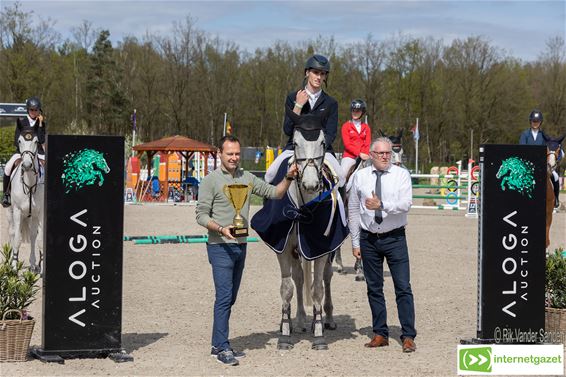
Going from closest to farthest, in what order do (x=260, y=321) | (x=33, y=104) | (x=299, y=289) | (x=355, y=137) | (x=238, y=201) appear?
(x=238, y=201), (x=299, y=289), (x=260, y=321), (x=355, y=137), (x=33, y=104)

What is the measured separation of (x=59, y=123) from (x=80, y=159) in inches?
1898

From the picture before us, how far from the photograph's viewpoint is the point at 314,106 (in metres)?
8.05

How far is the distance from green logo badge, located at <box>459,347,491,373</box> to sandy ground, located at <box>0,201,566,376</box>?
12cm

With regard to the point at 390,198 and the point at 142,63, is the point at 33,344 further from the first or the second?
the point at 142,63

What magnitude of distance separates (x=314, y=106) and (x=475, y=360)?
2.90 meters

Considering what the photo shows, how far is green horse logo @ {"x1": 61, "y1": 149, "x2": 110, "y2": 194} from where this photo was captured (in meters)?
6.89

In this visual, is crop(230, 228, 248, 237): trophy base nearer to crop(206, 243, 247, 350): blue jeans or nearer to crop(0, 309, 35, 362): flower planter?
crop(206, 243, 247, 350): blue jeans

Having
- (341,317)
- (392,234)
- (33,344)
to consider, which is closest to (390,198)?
(392,234)

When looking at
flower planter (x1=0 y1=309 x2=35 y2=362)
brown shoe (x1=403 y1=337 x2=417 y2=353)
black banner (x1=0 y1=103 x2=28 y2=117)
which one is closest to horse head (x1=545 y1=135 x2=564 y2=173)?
brown shoe (x1=403 y1=337 x2=417 y2=353)

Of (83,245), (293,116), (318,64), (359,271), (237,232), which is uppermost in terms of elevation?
(318,64)

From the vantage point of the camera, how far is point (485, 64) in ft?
190

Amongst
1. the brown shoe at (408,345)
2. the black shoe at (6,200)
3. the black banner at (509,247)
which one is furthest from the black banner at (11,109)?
the black banner at (509,247)

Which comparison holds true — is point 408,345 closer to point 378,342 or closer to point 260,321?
point 378,342

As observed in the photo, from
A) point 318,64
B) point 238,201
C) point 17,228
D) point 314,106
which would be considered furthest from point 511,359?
point 17,228
